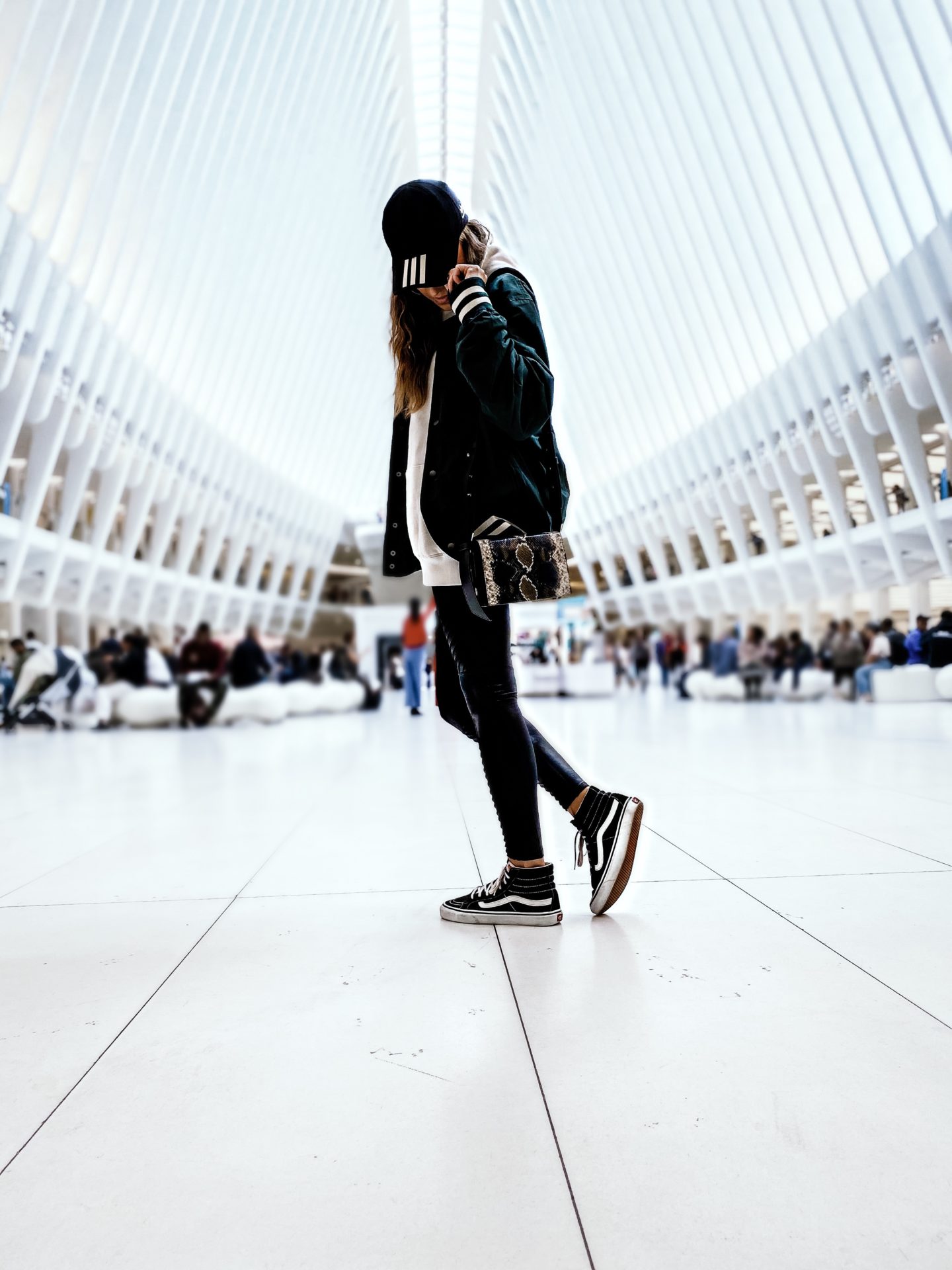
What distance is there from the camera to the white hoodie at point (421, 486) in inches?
84.5

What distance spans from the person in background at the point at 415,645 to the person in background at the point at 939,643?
6284mm

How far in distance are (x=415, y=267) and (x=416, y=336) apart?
0.60 feet

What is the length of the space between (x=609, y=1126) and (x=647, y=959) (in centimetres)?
69

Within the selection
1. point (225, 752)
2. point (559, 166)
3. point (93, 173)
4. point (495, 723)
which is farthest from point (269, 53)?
point (495, 723)

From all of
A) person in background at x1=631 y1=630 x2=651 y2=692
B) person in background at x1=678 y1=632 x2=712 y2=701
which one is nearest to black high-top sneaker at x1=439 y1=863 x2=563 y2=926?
person in background at x1=678 y1=632 x2=712 y2=701

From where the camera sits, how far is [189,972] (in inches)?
72.1

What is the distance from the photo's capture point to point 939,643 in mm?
9984

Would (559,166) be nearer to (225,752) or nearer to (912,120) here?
(912,120)

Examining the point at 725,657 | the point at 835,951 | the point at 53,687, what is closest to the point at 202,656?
the point at 53,687

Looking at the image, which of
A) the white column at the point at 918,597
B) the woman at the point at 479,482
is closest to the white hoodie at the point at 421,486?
the woman at the point at 479,482

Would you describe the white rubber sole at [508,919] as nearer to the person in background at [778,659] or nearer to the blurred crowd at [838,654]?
the blurred crowd at [838,654]

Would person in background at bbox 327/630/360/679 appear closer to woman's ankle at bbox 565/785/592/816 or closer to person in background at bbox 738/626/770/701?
person in background at bbox 738/626/770/701

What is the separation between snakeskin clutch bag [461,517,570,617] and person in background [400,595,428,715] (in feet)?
33.5

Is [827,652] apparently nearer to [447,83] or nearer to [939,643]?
Result: [939,643]
